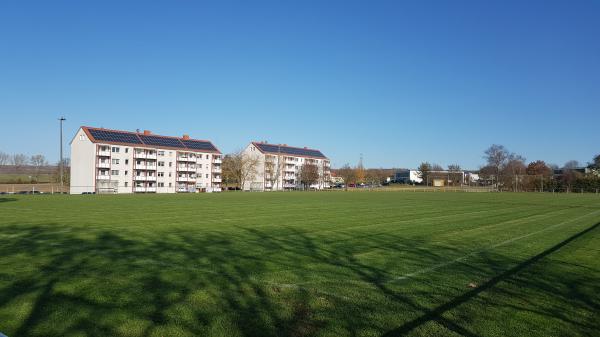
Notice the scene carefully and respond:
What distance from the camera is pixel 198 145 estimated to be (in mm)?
108938

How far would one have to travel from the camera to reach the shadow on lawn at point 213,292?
5.43m

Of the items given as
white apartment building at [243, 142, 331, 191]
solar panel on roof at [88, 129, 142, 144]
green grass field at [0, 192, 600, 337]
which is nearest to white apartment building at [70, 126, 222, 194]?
solar panel on roof at [88, 129, 142, 144]

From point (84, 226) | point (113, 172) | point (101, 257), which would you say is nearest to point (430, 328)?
point (101, 257)

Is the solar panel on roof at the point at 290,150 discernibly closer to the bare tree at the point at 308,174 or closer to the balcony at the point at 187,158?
the bare tree at the point at 308,174

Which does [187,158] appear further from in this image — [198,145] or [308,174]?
[308,174]

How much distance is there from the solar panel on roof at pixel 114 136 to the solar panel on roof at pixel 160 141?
2.37m

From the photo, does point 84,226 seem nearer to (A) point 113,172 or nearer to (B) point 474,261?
(B) point 474,261

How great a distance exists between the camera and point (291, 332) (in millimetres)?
5254

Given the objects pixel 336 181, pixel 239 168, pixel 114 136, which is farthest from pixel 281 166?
pixel 114 136

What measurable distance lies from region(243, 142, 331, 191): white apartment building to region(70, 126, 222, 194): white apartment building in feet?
50.8

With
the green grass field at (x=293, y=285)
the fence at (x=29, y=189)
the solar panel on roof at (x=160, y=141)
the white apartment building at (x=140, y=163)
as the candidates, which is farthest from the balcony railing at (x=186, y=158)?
the green grass field at (x=293, y=285)

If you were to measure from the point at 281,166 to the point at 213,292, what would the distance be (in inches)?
4976

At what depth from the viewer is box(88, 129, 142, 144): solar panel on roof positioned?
85.8 meters

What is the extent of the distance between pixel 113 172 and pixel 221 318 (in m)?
89.2
